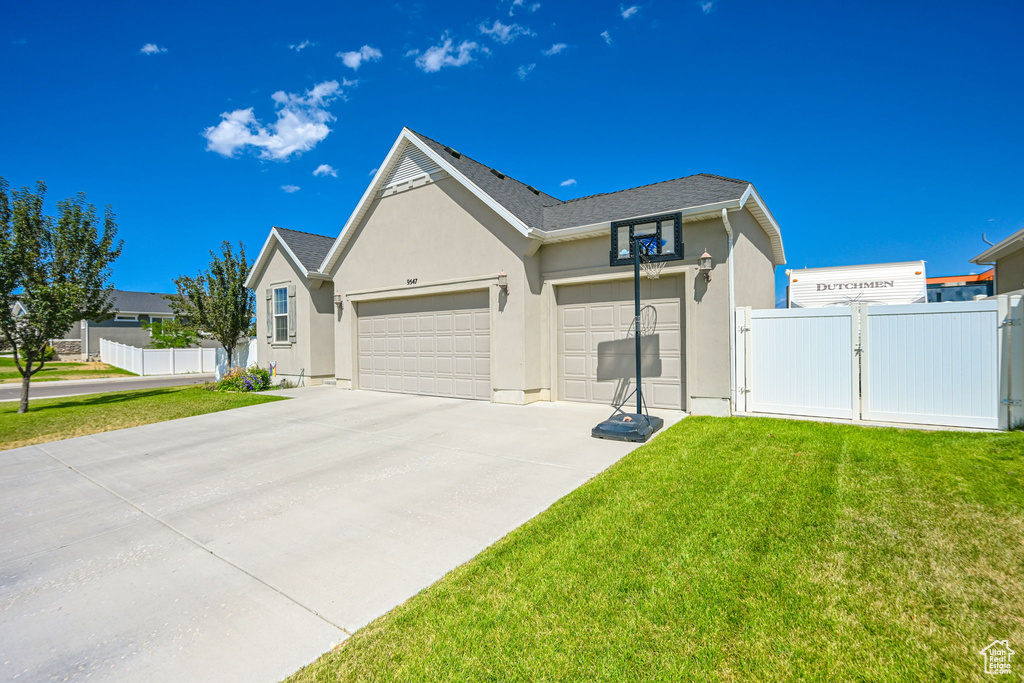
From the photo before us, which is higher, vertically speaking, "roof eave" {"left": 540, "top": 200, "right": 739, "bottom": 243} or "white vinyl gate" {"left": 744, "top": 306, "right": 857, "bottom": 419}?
"roof eave" {"left": 540, "top": 200, "right": 739, "bottom": 243}

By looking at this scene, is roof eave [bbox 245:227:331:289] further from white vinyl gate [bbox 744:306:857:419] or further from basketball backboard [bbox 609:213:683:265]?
white vinyl gate [bbox 744:306:857:419]

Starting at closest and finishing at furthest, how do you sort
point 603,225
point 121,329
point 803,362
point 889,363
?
point 889,363 < point 803,362 < point 603,225 < point 121,329

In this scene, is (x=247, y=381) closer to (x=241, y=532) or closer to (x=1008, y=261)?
(x=241, y=532)

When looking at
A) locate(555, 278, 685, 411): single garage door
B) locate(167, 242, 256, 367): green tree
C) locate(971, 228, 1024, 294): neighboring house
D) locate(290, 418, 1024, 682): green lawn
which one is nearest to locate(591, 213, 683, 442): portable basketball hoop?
locate(555, 278, 685, 411): single garage door

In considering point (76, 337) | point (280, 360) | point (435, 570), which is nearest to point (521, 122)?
point (280, 360)

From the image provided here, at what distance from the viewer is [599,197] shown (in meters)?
10.7


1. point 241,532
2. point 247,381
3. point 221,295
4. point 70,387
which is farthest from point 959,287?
point 70,387

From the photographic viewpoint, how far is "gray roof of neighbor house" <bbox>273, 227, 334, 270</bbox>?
13836 mm

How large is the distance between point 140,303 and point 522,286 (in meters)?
40.2

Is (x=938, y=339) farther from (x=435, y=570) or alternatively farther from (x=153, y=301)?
(x=153, y=301)

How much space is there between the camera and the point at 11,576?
10.3 feet

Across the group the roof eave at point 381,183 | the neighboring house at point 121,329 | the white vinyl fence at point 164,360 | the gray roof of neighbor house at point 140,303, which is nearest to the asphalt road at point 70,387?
the white vinyl fence at point 164,360

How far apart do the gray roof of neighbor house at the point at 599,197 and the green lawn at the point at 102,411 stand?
7.73m

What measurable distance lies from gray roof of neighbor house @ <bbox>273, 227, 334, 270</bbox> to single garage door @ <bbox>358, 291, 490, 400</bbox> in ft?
9.26
